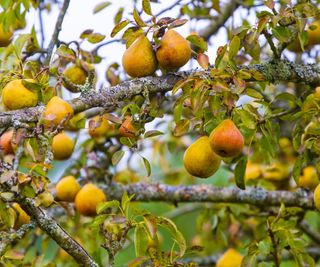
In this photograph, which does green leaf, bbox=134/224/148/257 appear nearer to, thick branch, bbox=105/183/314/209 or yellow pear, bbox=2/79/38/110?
yellow pear, bbox=2/79/38/110

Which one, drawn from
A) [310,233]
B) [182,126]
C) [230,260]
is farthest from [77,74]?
[310,233]

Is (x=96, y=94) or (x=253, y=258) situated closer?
(x=96, y=94)

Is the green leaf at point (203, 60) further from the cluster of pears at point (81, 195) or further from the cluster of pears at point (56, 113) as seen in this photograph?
the cluster of pears at point (81, 195)

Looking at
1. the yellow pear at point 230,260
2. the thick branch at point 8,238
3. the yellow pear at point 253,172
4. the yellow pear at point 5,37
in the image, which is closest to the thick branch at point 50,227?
the thick branch at point 8,238

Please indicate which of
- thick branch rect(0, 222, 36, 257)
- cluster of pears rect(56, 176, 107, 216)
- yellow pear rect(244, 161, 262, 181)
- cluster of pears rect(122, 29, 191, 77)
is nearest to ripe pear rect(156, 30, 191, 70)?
cluster of pears rect(122, 29, 191, 77)

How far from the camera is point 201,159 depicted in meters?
1.60

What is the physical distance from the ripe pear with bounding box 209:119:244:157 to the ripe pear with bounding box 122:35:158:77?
8.0 inches

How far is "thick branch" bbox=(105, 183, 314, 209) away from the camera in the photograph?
7.29ft

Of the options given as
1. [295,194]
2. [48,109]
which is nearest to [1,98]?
[48,109]

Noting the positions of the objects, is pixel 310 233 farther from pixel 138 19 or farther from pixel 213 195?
pixel 138 19

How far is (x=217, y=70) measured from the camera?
148 cm

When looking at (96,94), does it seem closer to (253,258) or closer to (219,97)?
(219,97)

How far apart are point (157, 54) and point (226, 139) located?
25 centimetres

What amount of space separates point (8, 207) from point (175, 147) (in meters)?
1.34
